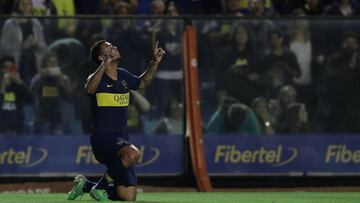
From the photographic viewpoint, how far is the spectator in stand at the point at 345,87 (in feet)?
61.5

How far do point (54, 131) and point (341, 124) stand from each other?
479cm

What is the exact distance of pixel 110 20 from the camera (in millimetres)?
18234

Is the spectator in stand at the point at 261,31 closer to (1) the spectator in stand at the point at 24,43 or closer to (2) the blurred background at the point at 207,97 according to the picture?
(2) the blurred background at the point at 207,97

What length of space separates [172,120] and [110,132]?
491 centimetres

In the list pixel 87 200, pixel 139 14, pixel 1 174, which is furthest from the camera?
pixel 139 14

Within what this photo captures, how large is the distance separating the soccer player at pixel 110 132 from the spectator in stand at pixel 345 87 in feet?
18.9

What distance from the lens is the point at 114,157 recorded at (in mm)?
13430

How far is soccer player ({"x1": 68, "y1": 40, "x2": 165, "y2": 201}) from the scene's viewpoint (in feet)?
43.7

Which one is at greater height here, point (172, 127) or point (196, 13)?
point (196, 13)

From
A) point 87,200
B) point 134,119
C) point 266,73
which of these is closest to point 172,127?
point 134,119

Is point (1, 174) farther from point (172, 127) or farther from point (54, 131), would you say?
point (172, 127)

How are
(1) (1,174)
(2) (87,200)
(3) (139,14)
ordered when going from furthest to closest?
(3) (139,14) → (1) (1,174) → (2) (87,200)

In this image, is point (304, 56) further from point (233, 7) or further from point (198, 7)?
point (198, 7)

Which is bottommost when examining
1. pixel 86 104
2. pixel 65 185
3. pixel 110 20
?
pixel 65 185
